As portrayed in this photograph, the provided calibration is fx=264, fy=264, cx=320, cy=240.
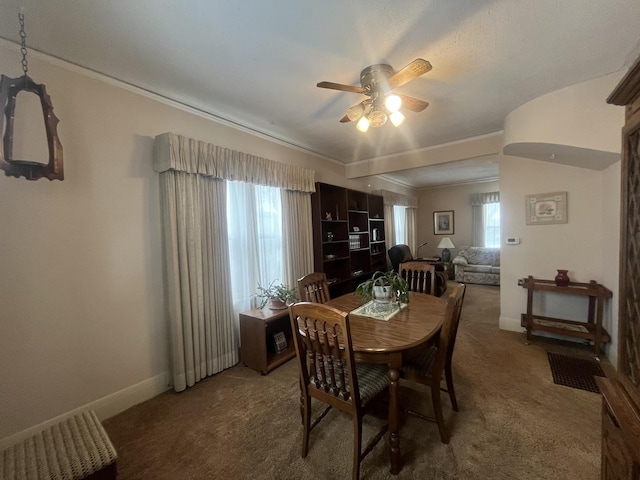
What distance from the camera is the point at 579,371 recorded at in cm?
239

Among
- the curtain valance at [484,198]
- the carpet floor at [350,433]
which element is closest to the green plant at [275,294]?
the carpet floor at [350,433]

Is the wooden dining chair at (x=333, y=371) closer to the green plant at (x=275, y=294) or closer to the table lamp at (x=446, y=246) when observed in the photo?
the green plant at (x=275, y=294)

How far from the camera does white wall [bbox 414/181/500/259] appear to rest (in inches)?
280

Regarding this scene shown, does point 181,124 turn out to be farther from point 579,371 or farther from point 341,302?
point 579,371

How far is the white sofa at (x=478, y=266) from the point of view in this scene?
5918 mm

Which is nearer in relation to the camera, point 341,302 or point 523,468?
point 523,468

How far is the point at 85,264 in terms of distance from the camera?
6.18ft

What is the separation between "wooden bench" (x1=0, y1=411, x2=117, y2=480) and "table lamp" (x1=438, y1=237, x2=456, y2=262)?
6.94 meters

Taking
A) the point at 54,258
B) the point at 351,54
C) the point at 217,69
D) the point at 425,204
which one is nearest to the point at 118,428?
the point at 54,258

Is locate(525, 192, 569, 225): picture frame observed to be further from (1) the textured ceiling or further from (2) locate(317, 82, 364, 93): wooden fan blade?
(2) locate(317, 82, 364, 93): wooden fan blade

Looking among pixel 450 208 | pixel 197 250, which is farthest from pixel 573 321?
pixel 450 208

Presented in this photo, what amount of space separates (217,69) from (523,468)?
125 inches

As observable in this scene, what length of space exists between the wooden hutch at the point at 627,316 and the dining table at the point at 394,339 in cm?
73

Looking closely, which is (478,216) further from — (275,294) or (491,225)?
(275,294)
